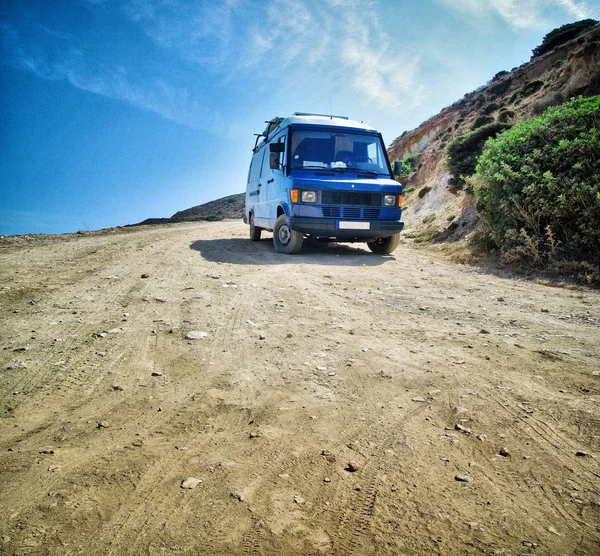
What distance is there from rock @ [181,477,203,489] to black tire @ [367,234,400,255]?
24.2ft

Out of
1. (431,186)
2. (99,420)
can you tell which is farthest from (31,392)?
(431,186)

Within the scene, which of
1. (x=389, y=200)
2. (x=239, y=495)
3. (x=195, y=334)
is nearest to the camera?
(x=239, y=495)

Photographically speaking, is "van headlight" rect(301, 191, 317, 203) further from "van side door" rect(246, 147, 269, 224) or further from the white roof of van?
"van side door" rect(246, 147, 269, 224)

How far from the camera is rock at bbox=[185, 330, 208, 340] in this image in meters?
3.15

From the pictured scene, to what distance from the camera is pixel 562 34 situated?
1224 inches

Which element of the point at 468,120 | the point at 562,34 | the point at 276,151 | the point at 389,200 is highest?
the point at 562,34

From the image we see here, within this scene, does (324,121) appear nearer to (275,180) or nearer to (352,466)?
(275,180)

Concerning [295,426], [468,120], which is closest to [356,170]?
[295,426]

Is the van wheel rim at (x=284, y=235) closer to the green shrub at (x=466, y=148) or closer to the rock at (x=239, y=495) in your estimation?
the rock at (x=239, y=495)

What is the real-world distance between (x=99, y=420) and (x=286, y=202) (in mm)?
6174

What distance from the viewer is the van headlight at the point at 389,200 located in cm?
786

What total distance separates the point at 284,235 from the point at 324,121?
266cm

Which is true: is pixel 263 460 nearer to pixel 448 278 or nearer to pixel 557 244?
pixel 448 278

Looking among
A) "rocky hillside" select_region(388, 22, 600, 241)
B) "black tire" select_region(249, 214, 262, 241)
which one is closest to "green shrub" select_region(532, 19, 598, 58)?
"rocky hillside" select_region(388, 22, 600, 241)
